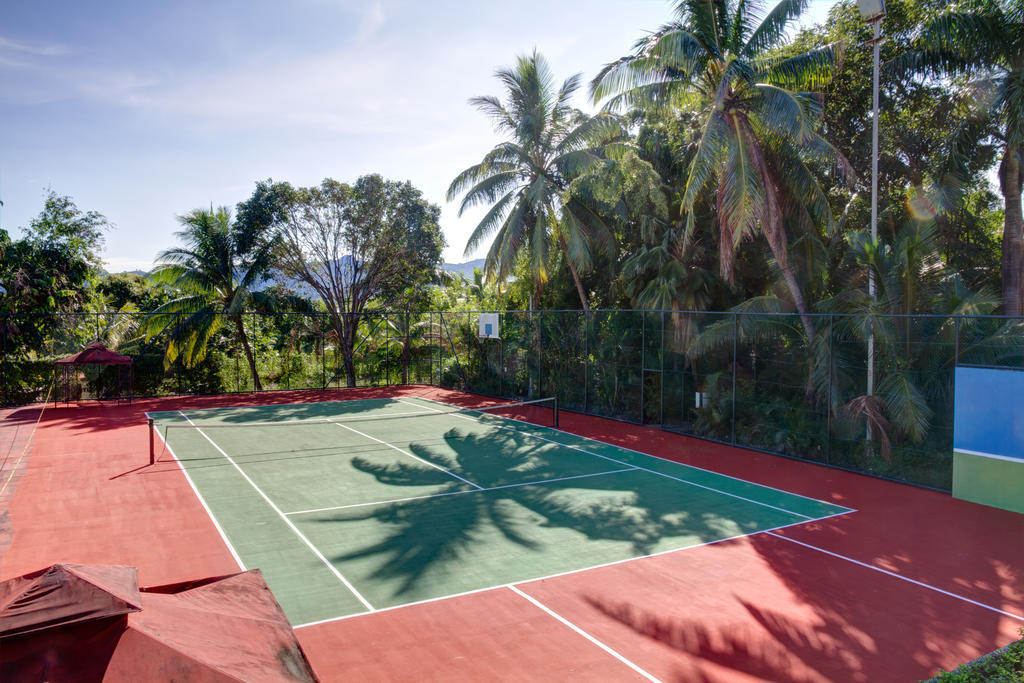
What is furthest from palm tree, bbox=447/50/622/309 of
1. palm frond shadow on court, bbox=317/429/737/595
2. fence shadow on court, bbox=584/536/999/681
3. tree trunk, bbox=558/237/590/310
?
fence shadow on court, bbox=584/536/999/681

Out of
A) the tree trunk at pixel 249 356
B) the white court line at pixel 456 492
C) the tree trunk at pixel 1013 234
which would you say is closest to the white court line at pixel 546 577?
the white court line at pixel 456 492

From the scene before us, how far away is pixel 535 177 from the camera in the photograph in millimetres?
24469

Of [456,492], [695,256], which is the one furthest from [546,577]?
[695,256]

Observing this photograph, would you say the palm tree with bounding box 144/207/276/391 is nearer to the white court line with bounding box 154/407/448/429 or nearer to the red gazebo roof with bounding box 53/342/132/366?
the red gazebo roof with bounding box 53/342/132/366

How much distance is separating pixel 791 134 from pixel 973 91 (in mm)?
6226

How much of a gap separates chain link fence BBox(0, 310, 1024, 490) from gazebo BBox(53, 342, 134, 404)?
0.30m

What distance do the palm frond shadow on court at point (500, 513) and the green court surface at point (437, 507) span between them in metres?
0.03

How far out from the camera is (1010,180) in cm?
1697

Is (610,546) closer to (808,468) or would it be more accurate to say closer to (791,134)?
(808,468)

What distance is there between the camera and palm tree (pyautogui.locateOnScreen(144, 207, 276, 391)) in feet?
83.1

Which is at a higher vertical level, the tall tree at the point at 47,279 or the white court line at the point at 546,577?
the tall tree at the point at 47,279

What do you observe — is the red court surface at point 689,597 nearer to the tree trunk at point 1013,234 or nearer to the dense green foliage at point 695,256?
the dense green foliage at point 695,256

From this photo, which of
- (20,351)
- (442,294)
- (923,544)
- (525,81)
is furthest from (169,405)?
(923,544)

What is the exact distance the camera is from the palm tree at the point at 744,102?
52.2ft
